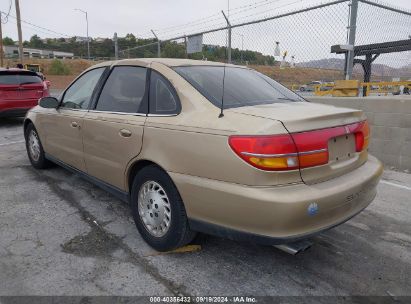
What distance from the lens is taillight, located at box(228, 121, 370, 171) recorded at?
2.39m

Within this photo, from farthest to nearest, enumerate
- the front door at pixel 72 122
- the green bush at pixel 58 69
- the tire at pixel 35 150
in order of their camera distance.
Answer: the green bush at pixel 58 69 → the tire at pixel 35 150 → the front door at pixel 72 122

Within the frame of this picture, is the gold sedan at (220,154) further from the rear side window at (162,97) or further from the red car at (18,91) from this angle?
the red car at (18,91)

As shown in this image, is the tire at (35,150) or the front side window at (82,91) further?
the tire at (35,150)

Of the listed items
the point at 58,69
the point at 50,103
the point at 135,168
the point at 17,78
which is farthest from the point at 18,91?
the point at 58,69

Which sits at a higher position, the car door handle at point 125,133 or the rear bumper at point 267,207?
the car door handle at point 125,133

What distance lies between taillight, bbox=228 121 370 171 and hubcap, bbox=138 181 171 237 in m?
0.85

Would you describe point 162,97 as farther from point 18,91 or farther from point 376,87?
point 376,87

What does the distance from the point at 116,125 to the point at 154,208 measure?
0.87 m

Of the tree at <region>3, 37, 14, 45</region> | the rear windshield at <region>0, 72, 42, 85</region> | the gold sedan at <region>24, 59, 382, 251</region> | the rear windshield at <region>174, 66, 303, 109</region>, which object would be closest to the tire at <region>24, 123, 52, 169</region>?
the gold sedan at <region>24, 59, 382, 251</region>

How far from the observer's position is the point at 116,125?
3432 millimetres

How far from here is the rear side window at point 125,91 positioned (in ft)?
11.0

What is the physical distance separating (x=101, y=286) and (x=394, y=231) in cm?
271

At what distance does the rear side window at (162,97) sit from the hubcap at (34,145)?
2.86 m

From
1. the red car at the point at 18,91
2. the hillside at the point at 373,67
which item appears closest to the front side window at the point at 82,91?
the hillside at the point at 373,67
